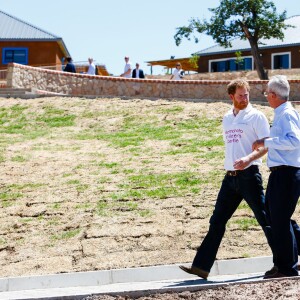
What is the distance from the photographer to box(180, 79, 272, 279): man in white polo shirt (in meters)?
6.75

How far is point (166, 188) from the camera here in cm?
1198

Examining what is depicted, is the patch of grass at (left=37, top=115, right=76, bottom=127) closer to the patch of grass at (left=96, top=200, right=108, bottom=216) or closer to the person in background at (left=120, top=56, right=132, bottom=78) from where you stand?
the person in background at (left=120, top=56, right=132, bottom=78)

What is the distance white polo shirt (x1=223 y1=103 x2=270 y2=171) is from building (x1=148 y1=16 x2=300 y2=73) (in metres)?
41.9

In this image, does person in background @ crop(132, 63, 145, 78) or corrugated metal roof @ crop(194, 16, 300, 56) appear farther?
corrugated metal roof @ crop(194, 16, 300, 56)

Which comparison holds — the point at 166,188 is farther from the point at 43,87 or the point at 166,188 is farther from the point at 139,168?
the point at 43,87

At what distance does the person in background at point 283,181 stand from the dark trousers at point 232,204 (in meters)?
0.17

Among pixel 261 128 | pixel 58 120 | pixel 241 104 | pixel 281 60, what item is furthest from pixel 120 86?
pixel 281 60

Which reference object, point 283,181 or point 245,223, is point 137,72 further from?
point 283,181

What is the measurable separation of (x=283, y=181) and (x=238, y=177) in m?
0.49

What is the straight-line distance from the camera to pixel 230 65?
53.8 meters

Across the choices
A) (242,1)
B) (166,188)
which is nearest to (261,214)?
(166,188)

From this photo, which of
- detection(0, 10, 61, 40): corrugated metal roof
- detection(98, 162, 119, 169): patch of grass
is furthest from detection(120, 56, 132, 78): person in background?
detection(0, 10, 61, 40): corrugated metal roof

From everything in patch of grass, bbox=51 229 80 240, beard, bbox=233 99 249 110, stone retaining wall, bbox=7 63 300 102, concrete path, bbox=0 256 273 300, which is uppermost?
stone retaining wall, bbox=7 63 300 102

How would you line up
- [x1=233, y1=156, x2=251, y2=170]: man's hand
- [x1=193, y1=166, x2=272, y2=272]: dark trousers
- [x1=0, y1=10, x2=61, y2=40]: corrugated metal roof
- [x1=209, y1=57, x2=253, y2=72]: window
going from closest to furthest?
[x1=233, y1=156, x2=251, y2=170]: man's hand, [x1=193, y1=166, x2=272, y2=272]: dark trousers, [x1=0, y1=10, x2=61, y2=40]: corrugated metal roof, [x1=209, y1=57, x2=253, y2=72]: window
